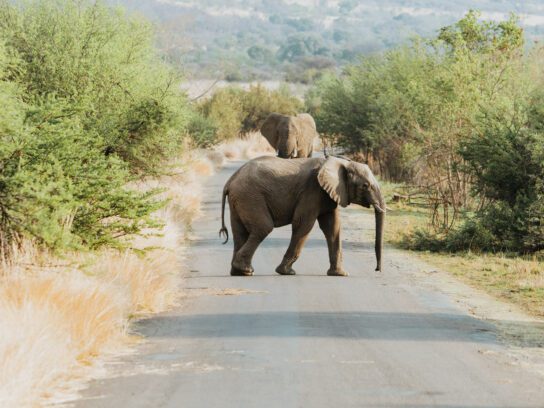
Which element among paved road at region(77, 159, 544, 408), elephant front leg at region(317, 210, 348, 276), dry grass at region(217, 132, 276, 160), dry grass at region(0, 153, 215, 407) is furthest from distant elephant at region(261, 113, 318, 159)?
dry grass at region(217, 132, 276, 160)

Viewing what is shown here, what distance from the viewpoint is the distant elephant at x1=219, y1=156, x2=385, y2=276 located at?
15508 mm

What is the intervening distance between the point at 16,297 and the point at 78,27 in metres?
10.2

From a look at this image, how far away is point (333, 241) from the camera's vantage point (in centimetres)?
1558

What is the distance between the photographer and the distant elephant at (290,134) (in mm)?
29625

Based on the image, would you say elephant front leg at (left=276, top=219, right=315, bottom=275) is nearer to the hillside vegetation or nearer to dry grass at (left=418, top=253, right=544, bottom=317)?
dry grass at (left=418, top=253, right=544, bottom=317)

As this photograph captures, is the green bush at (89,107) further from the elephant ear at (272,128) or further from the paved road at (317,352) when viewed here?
the elephant ear at (272,128)

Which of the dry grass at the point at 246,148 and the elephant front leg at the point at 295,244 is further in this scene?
the dry grass at the point at 246,148

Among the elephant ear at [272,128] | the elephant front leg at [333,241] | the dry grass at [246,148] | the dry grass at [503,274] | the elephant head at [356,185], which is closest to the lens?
the dry grass at [503,274]

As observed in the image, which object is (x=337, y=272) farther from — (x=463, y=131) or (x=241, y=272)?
(x=463, y=131)

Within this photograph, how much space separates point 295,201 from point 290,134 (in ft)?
46.1

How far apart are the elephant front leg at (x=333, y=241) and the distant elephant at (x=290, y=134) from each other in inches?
539

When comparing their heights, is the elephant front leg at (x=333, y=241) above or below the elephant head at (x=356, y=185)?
below

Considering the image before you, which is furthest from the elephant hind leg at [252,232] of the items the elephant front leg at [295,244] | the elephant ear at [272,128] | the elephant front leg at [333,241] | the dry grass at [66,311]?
the elephant ear at [272,128]

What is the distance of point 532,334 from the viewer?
11.2m
